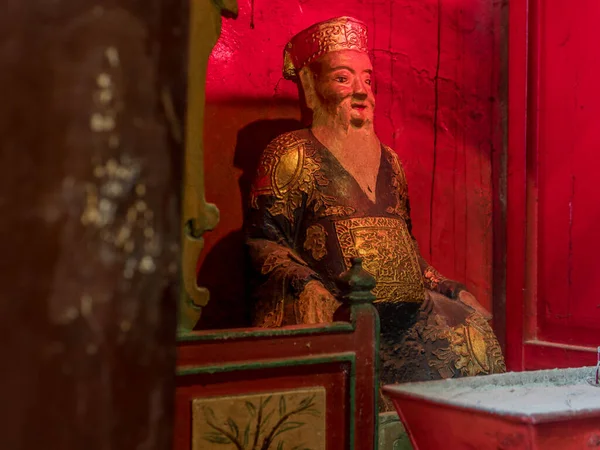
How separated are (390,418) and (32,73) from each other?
1499mm

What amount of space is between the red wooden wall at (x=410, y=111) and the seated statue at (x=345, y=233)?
35 centimetres

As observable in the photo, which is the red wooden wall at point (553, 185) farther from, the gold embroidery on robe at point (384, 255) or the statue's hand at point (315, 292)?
the statue's hand at point (315, 292)

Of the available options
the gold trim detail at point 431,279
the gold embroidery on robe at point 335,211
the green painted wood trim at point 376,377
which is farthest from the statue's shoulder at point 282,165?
the green painted wood trim at point 376,377

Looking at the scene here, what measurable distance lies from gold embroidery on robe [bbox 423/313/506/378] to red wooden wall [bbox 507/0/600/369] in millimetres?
830

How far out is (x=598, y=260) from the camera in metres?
2.82

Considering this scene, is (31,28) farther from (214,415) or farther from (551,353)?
(551,353)

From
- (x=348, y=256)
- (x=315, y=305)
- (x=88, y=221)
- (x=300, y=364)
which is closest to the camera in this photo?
(x=88, y=221)

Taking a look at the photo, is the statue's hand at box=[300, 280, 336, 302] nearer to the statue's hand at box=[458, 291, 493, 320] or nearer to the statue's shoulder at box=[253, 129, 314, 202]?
the statue's shoulder at box=[253, 129, 314, 202]

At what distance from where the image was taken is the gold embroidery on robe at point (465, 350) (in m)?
2.10

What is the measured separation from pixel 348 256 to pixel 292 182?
0.95 ft

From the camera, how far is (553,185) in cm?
301

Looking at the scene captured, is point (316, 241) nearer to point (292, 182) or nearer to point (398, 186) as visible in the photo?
point (292, 182)

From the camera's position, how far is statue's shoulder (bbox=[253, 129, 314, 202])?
7.13ft

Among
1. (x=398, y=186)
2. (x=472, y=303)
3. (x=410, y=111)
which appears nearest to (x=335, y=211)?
(x=398, y=186)
